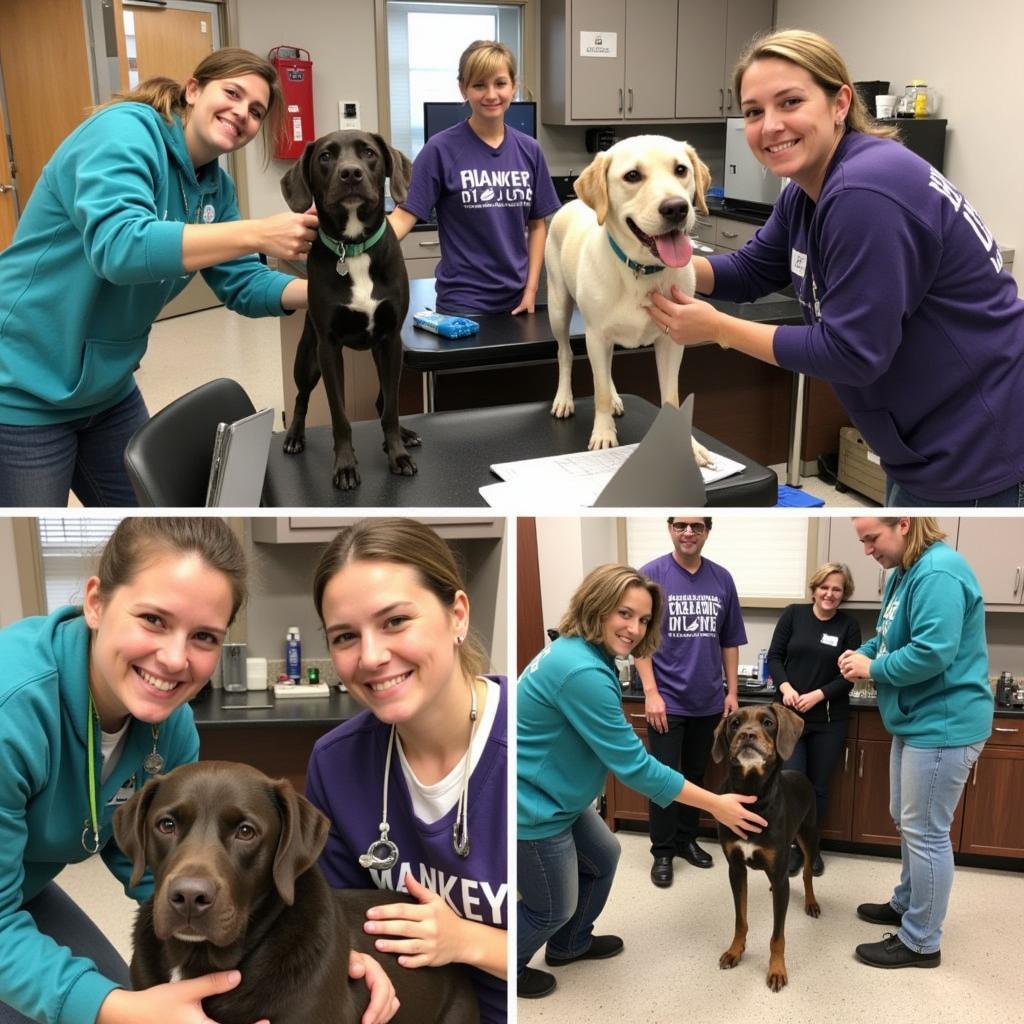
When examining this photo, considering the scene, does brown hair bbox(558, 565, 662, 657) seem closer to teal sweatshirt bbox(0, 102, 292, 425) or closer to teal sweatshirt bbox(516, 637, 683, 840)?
teal sweatshirt bbox(516, 637, 683, 840)

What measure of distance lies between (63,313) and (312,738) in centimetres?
105

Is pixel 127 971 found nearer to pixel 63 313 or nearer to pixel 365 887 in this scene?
pixel 365 887

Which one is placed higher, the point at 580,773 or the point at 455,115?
the point at 455,115

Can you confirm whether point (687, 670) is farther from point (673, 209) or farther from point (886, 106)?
point (886, 106)

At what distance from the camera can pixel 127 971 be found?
105 centimetres

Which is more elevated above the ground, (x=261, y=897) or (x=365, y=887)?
(x=261, y=897)

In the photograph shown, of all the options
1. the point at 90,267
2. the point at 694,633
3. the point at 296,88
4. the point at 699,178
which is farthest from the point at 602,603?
the point at 296,88

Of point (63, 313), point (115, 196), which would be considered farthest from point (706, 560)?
point (63, 313)

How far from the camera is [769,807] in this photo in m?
1.17

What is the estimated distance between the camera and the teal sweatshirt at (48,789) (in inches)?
39.1

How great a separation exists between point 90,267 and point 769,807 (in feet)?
4.72

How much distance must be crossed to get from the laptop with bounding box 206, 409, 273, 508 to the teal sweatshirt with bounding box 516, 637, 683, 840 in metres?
0.54

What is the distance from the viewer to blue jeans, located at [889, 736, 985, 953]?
1135mm

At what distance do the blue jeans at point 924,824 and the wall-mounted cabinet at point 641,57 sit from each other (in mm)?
6781
